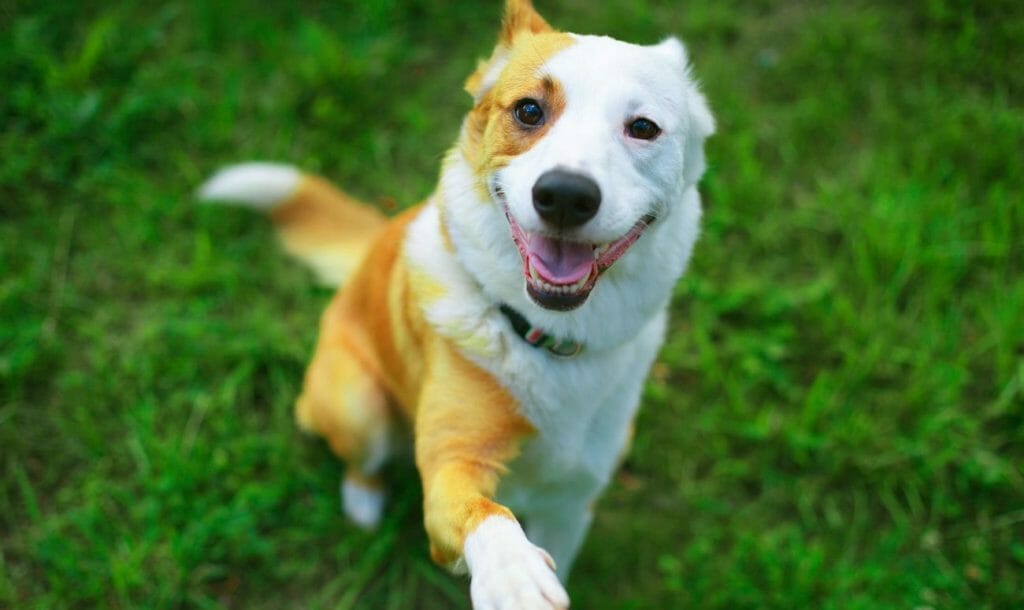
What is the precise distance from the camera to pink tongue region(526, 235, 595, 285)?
190cm

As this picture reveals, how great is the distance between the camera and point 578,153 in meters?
1.81

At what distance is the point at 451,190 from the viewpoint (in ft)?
7.11

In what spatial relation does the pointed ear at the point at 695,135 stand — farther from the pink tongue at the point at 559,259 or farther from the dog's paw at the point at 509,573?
the dog's paw at the point at 509,573

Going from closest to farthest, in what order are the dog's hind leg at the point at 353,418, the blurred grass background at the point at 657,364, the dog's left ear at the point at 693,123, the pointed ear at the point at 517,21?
the dog's left ear at the point at 693,123, the pointed ear at the point at 517,21, the dog's hind leg at the point at 353,418, the blurred grass background at the point at 657,364

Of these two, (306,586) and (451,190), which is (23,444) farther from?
→ (451,190)

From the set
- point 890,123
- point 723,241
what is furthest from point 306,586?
point 890,123

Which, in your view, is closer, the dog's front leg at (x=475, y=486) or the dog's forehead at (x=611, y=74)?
the dog's front leg at (x=475, y=486)

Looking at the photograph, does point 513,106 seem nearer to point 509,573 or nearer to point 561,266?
point 561,266

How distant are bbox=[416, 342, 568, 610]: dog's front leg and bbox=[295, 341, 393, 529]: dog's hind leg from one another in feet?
1.74

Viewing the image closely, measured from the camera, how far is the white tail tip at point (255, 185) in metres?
3.29

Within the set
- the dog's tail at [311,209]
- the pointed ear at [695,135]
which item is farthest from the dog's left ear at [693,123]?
the dog's tail at [311,209]

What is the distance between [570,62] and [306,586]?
1.99 m

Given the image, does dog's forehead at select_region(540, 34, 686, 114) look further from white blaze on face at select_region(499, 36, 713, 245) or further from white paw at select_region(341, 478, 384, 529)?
white paw at select_region(341, 478, 384, 529)

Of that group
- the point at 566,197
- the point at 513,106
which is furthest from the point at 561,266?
the point at 513,106
